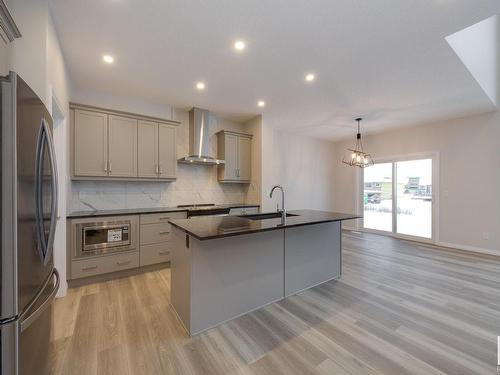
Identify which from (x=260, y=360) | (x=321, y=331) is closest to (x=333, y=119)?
(x=321, y=331)

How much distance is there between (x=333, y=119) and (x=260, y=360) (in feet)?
14.9

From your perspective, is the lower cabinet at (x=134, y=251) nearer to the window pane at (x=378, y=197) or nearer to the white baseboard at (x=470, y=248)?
the window pane at (x=378, y=197)

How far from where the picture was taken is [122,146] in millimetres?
3412

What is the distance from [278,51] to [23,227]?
257 centimetres

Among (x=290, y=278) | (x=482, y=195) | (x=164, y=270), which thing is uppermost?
(x=482, y=195)

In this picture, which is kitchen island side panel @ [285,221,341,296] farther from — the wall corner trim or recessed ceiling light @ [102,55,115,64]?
recessed ceiling light @ [102,55,115,64]

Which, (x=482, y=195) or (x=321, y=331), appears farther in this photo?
(x=482, y=195)

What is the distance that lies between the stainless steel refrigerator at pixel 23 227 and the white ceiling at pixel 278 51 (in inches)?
57.4

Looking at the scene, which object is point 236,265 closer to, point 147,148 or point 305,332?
point 305,332

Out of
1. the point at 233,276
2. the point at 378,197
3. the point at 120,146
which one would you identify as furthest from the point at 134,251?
the point at 378,197

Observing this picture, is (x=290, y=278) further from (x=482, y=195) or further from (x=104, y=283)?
(x=482, y=195)

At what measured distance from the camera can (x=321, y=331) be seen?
1.93 metres

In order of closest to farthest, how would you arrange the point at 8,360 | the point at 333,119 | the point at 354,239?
1. the point at 8,360
2. the point at 333,119
3. the point at 354,239

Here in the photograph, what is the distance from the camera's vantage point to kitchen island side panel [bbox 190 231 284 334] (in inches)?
75.9
